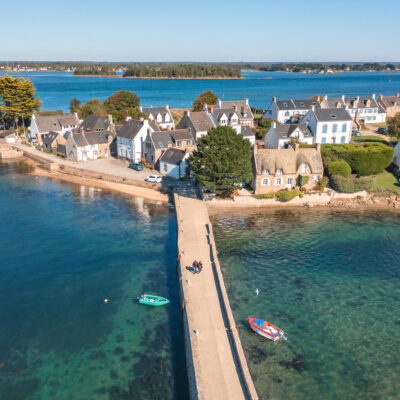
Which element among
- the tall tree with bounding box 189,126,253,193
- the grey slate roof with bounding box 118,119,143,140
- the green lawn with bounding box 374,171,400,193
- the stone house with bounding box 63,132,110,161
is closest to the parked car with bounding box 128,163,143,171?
the grey slate roof with bounding box 118,119,143,140

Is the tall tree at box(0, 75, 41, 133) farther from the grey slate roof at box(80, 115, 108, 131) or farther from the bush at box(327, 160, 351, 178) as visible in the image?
the bush at box(327, 160, 351, 178)

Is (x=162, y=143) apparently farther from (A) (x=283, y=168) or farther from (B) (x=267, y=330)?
(B) (x=267, y=330)

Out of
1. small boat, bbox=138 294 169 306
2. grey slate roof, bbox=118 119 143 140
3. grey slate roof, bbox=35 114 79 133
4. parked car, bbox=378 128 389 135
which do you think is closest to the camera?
small boat, bbox=138 294 169 306

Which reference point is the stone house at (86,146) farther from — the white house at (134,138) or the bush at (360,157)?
the bush at (360,157)

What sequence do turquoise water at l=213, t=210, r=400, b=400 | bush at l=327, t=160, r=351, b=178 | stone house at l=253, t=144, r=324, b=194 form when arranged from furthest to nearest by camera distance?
bush at l=327, t=160, r=351, b=178
stone house at l=253, t=144, r=324, b=194
turquoise water at l=213, t=210, r=400, b=400

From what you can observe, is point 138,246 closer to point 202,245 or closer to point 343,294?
point 202,245

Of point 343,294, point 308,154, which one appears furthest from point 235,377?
point 308,154

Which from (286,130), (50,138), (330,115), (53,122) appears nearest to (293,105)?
(330,115)
